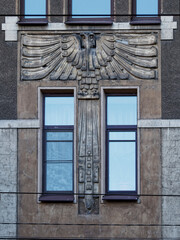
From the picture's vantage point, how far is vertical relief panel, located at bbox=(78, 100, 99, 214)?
16.7 meters

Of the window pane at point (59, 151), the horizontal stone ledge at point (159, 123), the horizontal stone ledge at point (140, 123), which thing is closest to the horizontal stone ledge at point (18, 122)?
the horizontal stone ledge at point (140, 123)

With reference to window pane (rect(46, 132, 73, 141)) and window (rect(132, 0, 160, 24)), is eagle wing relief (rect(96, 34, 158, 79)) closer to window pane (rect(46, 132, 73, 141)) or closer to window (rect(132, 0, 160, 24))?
window (rect(132, 0, 160, 24))

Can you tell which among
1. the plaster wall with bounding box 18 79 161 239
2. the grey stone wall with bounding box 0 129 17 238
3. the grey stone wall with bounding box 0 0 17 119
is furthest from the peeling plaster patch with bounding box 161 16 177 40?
the grey stone wall with bounding box 0 129 17 238

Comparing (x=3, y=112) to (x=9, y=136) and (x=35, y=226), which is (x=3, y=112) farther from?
(x=35, y=226)

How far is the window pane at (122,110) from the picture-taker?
1708 centimetres

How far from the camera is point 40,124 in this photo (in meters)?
17.0

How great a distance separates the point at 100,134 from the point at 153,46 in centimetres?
216

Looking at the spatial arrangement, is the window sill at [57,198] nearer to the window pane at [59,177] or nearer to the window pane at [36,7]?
the window pane at [59,177]

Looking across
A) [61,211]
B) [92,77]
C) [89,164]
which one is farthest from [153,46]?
[61,211]

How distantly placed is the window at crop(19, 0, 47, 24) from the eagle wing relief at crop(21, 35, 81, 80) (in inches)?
15.9

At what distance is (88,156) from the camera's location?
55.2 feet

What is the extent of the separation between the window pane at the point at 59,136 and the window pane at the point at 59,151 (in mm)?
107

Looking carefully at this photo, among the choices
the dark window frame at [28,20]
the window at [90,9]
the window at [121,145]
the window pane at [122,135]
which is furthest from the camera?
the window at [90,9]

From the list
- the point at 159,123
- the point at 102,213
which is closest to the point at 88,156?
the point at 102,213
